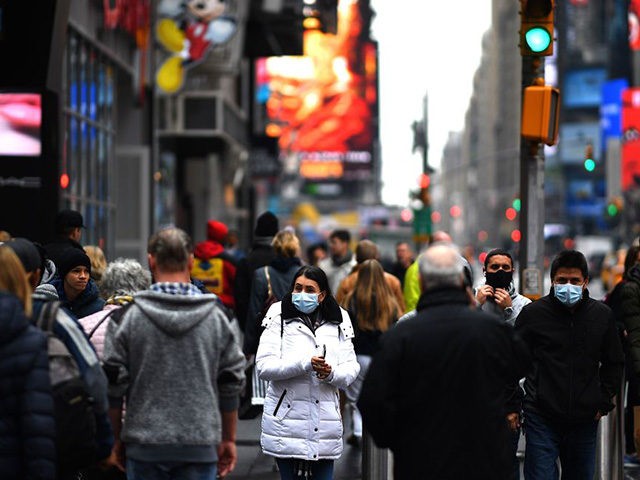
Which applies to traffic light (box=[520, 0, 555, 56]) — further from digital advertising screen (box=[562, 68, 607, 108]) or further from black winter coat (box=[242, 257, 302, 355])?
digital advertising screen (box=[562, 68, 607, 108])

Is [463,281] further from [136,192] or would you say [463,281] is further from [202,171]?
[202,171]

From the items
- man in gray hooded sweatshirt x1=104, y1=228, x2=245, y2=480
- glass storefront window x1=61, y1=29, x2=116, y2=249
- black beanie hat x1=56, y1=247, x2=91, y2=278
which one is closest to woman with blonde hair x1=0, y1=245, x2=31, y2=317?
man in gray hooded sweatshirt x1=104, y1=228, x2=245, y2=480

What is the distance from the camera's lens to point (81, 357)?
657 centimetres

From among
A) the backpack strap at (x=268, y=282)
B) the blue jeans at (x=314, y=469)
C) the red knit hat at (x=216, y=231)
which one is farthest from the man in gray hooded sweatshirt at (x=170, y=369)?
the red knit hat at (x=216, y=231)

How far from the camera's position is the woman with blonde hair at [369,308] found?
13406 mm

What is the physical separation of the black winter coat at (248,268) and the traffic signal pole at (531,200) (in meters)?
2.40

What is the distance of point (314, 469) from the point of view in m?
9.00

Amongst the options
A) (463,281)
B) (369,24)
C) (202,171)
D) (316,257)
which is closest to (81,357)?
(463,281)

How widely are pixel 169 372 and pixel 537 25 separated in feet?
23.4

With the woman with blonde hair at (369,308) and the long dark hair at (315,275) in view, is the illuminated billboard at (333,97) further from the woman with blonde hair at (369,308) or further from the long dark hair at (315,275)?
the long dark hair at (315,275)

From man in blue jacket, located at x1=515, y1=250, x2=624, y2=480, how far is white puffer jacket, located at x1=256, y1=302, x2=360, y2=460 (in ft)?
3.69

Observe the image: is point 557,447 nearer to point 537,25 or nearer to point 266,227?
point 537,25

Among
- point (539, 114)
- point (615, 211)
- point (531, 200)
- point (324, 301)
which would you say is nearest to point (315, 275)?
point (324, 301)

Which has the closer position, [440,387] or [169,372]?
[440,387]
